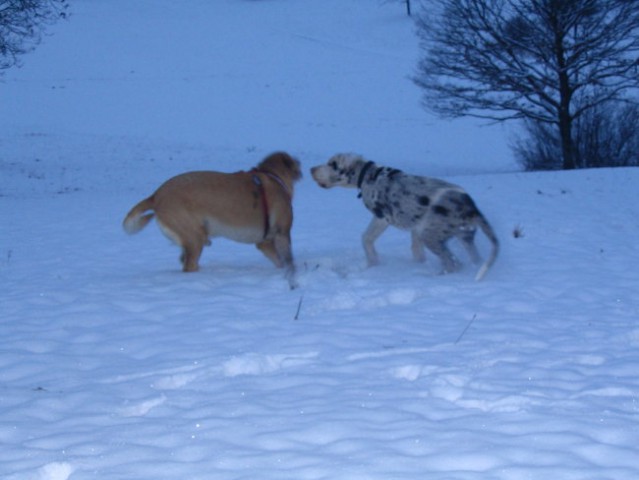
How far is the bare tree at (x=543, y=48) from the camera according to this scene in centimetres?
1984

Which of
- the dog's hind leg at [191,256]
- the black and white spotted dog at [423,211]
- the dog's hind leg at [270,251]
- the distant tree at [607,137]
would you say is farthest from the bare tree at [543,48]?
the dog's hind leg at [191,256]

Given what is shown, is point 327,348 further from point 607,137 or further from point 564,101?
point 607,137

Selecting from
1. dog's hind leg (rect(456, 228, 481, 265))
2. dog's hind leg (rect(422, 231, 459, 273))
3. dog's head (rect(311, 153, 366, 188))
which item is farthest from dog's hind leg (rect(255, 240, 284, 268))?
dog's hind leg (rect(456, 228, 481, 265))

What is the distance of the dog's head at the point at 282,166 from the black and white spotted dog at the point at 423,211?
57cm

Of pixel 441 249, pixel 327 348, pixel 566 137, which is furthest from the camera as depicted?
pixel 566 137

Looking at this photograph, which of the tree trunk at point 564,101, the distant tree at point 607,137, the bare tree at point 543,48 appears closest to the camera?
the bare tree at point 543,48

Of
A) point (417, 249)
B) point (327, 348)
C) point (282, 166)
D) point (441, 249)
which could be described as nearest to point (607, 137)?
point (417, 249)

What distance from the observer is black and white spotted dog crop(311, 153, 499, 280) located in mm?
8297

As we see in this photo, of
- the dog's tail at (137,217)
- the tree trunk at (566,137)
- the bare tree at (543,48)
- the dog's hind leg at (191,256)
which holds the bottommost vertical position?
the dog's hind leg at (191,256)

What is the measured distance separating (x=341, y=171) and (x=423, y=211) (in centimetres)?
110

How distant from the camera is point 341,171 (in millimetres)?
9008

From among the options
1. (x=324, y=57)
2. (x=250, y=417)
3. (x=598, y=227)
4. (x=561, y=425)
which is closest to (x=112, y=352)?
(x=250, y=417)

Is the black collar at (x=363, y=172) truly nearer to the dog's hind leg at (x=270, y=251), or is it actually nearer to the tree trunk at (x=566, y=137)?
the dog's hind leg at (x=270, y=251)

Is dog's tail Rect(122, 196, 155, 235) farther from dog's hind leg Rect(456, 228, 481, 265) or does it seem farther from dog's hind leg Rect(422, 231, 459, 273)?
dog's hind leg Rect(456, 228, 481, 265)
